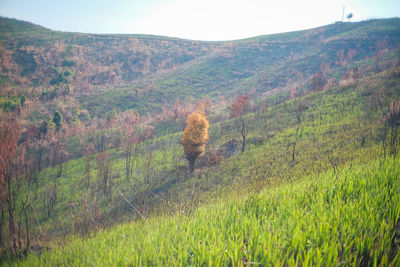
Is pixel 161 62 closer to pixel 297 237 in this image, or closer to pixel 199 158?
pixel 199 158

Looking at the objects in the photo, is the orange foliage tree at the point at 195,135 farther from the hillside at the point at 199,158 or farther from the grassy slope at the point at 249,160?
the hillside at the point at 199,158

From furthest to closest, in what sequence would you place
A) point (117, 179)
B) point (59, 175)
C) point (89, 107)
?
Result: point (89, 107)
point (59, 175)
point (117, 179)

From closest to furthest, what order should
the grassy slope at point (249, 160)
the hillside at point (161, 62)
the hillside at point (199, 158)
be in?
1. the hillside at point (199, 158)
2. the grassy slope at point (249, 160)
3. the hillside at point (161, 62)

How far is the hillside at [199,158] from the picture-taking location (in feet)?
7.55

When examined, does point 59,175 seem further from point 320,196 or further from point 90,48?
point 90,48

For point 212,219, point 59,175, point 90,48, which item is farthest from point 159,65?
point 212,219

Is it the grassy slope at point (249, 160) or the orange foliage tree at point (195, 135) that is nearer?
the grassy slope at point (249, 160)

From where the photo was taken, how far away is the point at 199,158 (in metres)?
19.8

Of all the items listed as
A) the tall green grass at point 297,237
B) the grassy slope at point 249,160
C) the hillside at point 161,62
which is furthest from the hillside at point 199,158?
the hillside at point 161,62

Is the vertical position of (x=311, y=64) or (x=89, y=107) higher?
(x=311, y=64)

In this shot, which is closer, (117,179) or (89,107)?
(117,179)

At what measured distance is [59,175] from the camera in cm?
2078

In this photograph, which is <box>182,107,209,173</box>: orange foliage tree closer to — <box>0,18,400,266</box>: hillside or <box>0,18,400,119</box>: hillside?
<box>0,18,400,266</box>: hillside

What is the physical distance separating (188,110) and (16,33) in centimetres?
8228
